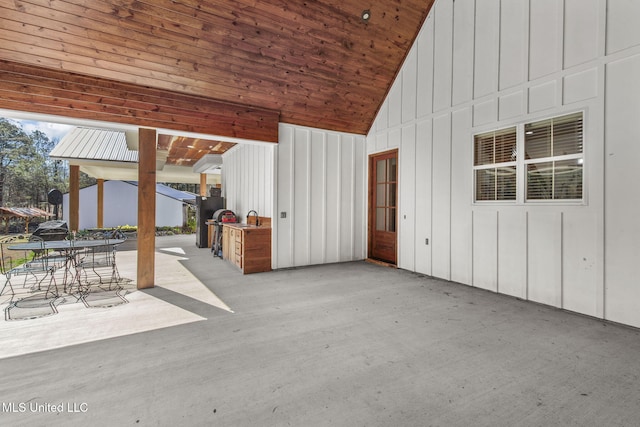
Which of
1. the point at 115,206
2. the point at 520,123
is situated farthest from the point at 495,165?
the point at 115,206

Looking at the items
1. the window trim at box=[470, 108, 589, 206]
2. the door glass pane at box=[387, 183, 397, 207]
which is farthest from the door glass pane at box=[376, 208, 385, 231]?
the window trim at box=[470, 108, 589, 206]

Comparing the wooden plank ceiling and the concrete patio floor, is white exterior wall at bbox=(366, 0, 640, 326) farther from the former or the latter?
the wooden plank ceiling

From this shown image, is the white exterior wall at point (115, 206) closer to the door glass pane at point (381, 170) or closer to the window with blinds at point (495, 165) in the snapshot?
the door glass pane at point (381, 170)

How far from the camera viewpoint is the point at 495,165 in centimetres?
440

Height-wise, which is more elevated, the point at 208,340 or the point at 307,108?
the point at 307,108

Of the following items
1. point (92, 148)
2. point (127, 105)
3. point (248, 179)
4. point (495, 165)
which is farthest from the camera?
point (92, 148)

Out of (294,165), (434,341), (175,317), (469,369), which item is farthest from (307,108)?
(469,369)

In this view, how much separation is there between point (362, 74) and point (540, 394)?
5457 mm

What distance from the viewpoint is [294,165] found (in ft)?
19.7

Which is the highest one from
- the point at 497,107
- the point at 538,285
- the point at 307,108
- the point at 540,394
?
the point at 307,108

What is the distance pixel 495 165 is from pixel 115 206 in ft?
52.8

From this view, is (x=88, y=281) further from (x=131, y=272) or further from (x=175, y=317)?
(x=175, y=317)

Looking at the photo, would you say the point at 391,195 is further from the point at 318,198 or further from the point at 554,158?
the point at 554,158

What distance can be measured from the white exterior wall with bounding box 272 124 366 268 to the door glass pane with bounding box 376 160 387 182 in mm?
337
